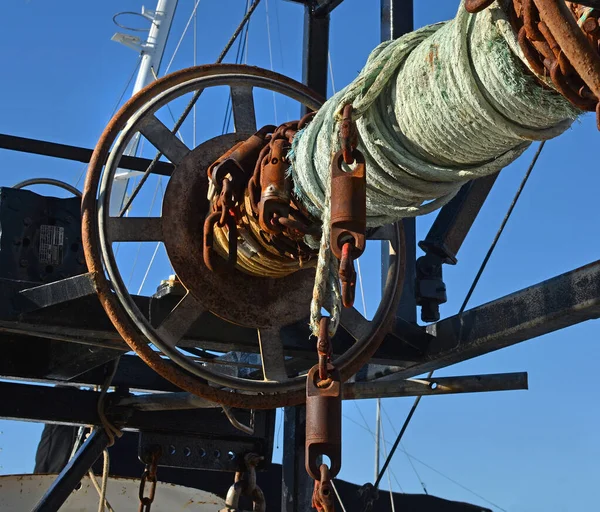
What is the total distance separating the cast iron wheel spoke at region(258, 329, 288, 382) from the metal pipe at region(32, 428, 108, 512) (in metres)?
1.50

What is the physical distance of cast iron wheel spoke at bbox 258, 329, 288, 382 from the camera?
402cm

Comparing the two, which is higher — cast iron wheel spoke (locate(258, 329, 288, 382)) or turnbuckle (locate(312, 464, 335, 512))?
cast iron wheel spoke (locate(258, 329, 288, 382))

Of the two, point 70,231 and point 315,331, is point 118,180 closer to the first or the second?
point 70,231

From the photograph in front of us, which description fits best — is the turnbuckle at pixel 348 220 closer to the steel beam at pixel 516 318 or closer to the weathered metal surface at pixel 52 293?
the steel beam at pixel 516 318

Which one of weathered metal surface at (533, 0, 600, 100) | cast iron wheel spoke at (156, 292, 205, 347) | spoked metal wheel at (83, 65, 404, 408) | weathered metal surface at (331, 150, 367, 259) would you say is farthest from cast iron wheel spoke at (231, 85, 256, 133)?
weathered metal surface at (533, 0, 600, 100)

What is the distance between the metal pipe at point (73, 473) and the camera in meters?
4.97

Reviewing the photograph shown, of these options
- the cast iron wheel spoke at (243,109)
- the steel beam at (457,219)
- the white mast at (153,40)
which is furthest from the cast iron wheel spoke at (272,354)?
the white mast at (153,40)

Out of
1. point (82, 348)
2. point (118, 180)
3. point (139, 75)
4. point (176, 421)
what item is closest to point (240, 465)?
point (176, 421)

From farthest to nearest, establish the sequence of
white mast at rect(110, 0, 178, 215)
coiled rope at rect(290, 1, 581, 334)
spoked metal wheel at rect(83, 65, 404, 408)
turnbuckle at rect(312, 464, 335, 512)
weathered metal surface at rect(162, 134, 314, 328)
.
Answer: white mast at rect(110, 0, 178, 215) < weathered metal surface at rect(162, 134, 314, 328) < spoked metal wheel at rect(83, 65, 404, 408) < coiled rope at rect(290, 1, 581, 334) < turnbuckle at rect(312, 464, 335, 512)

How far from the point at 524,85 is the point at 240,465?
3458 millimetres

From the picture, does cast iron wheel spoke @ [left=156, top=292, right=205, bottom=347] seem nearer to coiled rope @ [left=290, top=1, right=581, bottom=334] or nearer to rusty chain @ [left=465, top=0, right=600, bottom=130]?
coiled rope @ [left=290, top=1, right=581, bottom=334]

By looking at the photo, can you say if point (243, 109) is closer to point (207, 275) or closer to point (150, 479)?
point (207, 275)

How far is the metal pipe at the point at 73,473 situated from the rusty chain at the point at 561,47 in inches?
144

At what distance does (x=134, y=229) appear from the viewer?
385 centimetres
